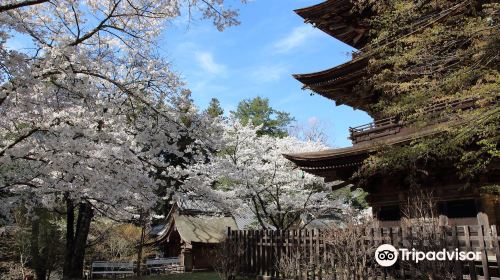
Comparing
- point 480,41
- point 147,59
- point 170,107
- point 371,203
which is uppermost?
point 147,59

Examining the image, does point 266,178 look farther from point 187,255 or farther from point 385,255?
point 187,255

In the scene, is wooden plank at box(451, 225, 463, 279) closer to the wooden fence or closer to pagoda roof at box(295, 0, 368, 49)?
the wooden fence

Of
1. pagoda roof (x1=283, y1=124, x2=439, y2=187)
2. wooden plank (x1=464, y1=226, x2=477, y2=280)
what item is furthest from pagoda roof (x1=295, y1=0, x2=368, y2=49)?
wooden plank (x1=464, y1=226, x2=477, y2=280)

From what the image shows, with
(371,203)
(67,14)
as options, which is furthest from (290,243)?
(67,14)

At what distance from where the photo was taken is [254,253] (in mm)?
10273

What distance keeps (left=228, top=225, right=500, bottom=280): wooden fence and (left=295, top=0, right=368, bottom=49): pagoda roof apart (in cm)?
675

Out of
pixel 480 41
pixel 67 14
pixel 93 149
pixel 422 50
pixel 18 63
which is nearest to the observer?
pixel 480 41

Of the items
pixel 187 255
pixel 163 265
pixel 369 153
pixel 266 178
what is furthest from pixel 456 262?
pixel 163 265

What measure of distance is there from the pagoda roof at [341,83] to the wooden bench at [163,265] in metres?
17.4

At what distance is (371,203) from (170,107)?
21.4 feet

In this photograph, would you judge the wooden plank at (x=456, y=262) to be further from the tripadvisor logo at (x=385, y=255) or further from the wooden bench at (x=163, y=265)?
the wooden bench at (x=163, y=265)

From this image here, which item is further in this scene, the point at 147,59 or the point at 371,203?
the point at 371,203

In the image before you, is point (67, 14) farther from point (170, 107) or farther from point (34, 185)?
point (34, 185)

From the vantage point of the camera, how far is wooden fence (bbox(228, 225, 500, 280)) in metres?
5.90
